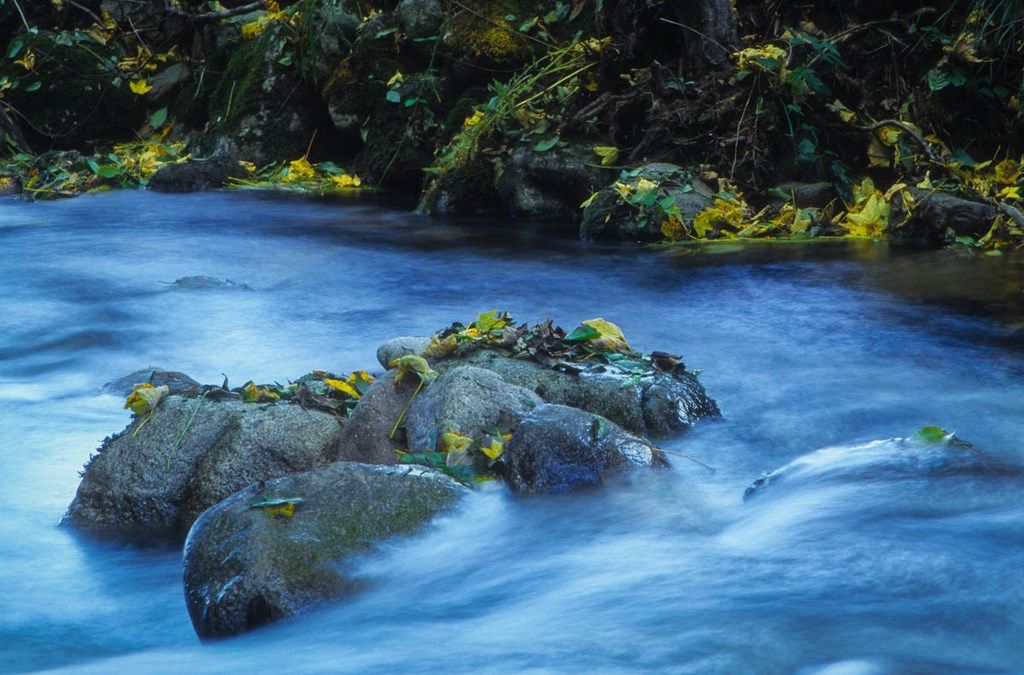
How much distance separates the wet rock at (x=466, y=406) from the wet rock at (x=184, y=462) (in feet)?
1.06

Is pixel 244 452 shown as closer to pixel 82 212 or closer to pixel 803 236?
pixel 803 236

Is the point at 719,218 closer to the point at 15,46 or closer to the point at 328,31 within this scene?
the point at 328,31

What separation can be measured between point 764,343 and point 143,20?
11.6 metres

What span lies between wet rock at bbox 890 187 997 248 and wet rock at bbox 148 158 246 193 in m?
7.21

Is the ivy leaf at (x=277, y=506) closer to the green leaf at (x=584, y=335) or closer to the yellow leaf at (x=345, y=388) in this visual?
the yellow leaf at (x=345, y=388)

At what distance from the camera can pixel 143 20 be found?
15.0 metres

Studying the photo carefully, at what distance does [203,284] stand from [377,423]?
411 centimetres

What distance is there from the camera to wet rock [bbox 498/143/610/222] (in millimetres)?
9180

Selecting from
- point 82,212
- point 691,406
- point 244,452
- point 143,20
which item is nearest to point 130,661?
point 244,452

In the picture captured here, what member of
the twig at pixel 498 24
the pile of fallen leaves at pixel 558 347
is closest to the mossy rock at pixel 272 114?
the twig at pixel 498 24

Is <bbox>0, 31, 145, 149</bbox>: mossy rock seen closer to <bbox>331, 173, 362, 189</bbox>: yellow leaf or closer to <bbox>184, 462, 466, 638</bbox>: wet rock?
<bbox>331, 173, 362, 189</bbox>: yellow leaf

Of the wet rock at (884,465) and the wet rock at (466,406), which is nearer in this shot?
the wet rock at (884,465)

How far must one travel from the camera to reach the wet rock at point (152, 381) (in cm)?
483

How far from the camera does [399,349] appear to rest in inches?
190
